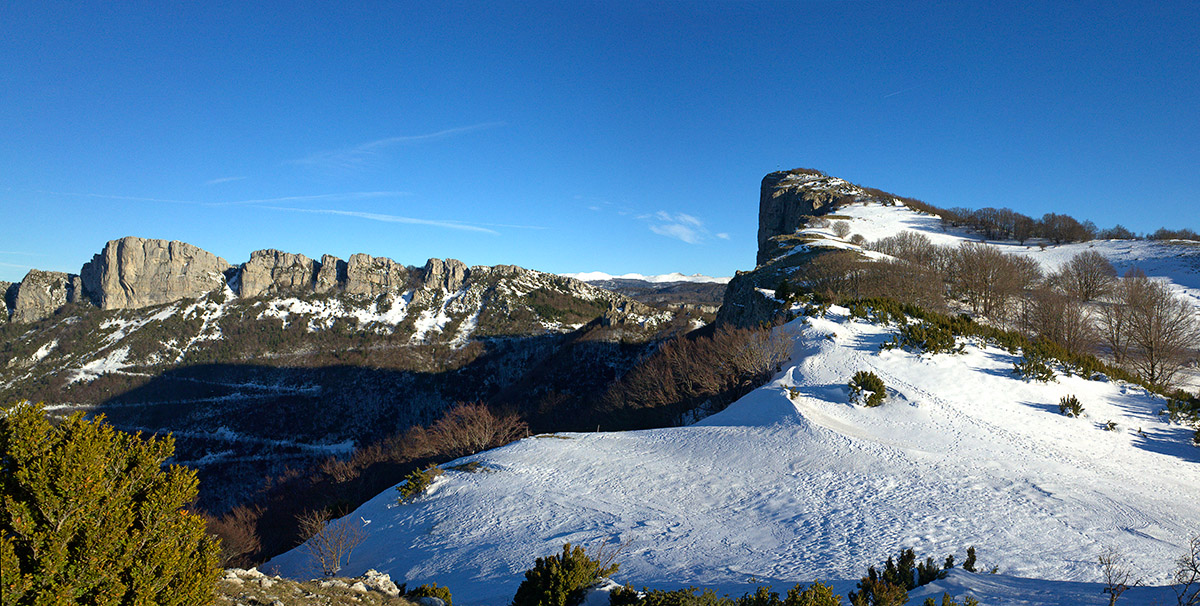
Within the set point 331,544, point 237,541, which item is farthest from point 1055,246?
point 237,541

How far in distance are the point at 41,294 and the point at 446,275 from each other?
121849mm

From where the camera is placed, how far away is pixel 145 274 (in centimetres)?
15550

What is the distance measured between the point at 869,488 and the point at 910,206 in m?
70.1

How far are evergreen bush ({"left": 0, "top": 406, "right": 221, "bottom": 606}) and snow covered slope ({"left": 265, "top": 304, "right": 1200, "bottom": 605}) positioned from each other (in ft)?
→ 19.3

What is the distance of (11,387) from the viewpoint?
4749 inches

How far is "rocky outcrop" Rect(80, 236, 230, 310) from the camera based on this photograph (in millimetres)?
152750

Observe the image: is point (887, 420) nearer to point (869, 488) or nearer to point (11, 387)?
point (869, 488)

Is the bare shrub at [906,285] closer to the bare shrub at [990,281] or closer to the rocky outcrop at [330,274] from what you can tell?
the bare shrub at [990,281]

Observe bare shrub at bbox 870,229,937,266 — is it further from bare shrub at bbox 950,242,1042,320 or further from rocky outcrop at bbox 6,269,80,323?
rocky outcrop at bbox 6,269,80,323

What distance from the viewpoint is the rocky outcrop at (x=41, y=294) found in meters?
150

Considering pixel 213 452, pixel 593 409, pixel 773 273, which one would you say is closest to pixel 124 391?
pixel 213 452

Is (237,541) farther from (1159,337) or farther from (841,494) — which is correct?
(1159,337)

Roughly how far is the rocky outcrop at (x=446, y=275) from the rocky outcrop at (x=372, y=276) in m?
8.81

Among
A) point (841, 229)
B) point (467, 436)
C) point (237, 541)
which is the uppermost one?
point (841, 229)
